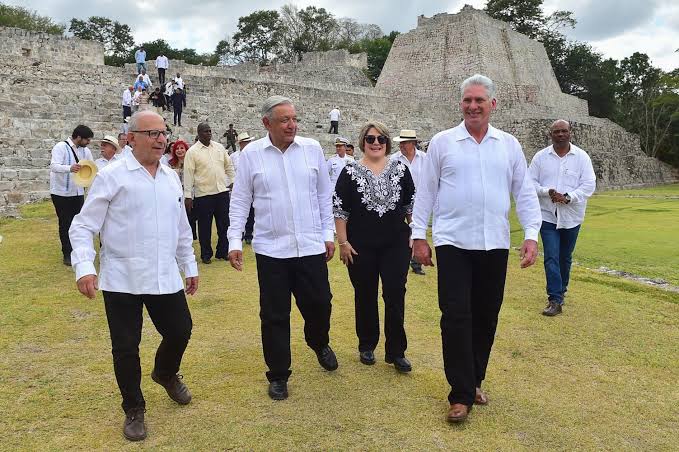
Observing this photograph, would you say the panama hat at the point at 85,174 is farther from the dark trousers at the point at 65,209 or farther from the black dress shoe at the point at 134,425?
the black dress shoe at the point at 134,425

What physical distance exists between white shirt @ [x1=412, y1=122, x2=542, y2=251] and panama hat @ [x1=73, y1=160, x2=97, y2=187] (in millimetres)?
4186

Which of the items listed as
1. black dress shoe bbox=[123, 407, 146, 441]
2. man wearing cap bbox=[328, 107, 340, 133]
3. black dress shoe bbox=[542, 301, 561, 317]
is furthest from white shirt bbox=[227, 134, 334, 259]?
man wearing cap bbox=[328, 107, 340, 133]

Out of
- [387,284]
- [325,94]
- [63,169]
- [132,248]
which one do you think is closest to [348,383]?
[387,284]

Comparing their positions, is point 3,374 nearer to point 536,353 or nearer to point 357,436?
point 357,436

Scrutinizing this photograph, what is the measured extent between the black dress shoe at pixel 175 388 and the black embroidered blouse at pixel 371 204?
1.41 meters

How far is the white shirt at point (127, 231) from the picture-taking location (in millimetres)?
2676

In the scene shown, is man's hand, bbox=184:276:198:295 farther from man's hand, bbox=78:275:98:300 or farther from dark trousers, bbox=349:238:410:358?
dark trousers, bbox=349:238:410:358

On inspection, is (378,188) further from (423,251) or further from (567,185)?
(567,185)

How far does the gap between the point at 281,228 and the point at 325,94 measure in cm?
2079

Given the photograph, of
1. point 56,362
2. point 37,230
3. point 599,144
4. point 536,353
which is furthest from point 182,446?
point 599,144

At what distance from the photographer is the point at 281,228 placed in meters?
3.26

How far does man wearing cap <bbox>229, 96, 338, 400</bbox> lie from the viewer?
3252 millimetres

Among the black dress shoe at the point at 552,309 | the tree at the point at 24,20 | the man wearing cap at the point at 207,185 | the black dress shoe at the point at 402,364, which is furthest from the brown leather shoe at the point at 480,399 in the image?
the tree at the point at 24,20

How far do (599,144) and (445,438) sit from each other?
29.8m
